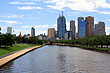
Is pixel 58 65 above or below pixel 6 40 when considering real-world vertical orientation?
below

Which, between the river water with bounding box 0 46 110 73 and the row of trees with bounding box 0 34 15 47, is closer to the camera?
the river water with bounding box 0 46 110 73

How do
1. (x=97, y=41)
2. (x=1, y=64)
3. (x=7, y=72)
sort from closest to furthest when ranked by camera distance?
(x=7, y=72), (x=1, y=64), (x=97, y=41)

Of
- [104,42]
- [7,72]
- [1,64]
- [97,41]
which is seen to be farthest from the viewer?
[97,41]

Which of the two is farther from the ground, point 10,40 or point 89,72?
point 10,40

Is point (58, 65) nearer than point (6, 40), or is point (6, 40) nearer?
point (58, 65)

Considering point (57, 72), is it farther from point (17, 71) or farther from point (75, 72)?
point (17, 71)

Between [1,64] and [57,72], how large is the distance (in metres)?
12.5

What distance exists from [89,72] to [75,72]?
2.70 meters

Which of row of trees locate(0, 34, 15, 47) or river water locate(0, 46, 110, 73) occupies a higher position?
row of trees locate(0, 34, 15, 47)

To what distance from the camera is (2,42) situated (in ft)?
220

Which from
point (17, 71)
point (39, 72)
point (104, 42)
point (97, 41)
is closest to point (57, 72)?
point (39, 72)

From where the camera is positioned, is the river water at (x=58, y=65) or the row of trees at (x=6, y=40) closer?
the river water at (x=58, y=65)

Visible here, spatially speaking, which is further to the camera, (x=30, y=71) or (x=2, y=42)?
(x=2, y=42)

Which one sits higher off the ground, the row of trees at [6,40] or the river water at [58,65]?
the row of trees at [6,40]
